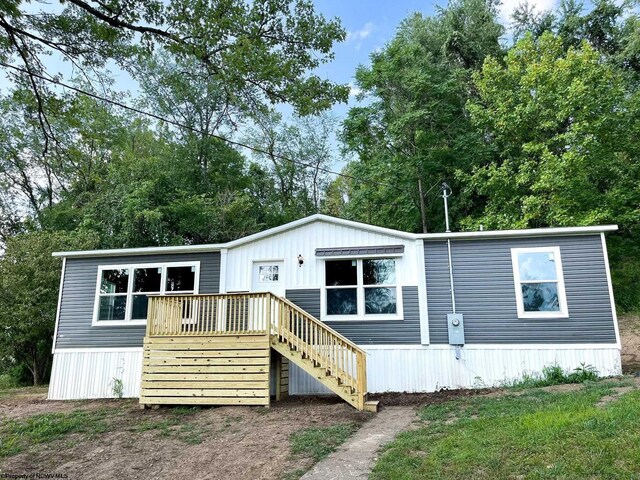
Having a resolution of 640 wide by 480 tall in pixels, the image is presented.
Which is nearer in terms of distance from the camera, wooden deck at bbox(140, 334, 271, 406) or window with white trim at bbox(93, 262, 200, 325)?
wooden deck at bbox(140, 334, 271, 406)

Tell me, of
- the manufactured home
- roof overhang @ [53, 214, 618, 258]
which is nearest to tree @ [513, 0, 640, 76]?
roof overhang @ [53, 214, 618, 258]

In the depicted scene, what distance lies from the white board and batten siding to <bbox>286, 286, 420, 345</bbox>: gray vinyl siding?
0.64 metres

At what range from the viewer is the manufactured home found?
8078mm

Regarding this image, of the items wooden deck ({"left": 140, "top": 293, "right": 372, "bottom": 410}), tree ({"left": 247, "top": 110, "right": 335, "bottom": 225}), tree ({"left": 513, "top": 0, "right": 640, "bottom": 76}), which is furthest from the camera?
tree ({"left": 247, "top": 110, "right": 335, "bottom": 225})

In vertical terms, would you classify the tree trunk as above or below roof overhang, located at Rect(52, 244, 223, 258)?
above

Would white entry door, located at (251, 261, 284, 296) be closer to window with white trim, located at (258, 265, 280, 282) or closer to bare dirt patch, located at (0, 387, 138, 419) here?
window with white trim, located at (258, 265, 280, 282)

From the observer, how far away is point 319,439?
17.7 ft

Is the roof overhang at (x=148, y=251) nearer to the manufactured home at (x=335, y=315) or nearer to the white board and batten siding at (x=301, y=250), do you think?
the manufactured home at (x=335, y=315)

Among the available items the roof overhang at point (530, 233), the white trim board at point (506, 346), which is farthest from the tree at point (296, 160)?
the white trim board at point (506, 346)

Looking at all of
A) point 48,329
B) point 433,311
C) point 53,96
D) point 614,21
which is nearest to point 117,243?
point 48,329

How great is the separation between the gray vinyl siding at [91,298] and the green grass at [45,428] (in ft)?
7.75

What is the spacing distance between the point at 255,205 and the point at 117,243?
689 centimetres

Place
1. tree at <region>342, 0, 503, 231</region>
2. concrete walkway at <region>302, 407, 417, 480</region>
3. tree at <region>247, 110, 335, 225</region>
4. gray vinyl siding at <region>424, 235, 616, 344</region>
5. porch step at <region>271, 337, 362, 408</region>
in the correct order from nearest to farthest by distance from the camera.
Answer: concrete walkway at <region>302, 407, 417, 480</region> < porch step at <region>271, 337, 362, 408</region> < gray vinyl siding at <region>424, 235, 616, 344</region> < tree at <region>342, 0, 503, 231</region> < tree at <region>247, 110, 335, 225</region>

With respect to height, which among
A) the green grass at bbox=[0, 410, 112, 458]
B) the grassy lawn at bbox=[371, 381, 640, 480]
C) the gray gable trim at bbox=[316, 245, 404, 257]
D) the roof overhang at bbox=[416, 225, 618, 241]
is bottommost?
the green grass at bbox=[0, 410, 112, 458]
